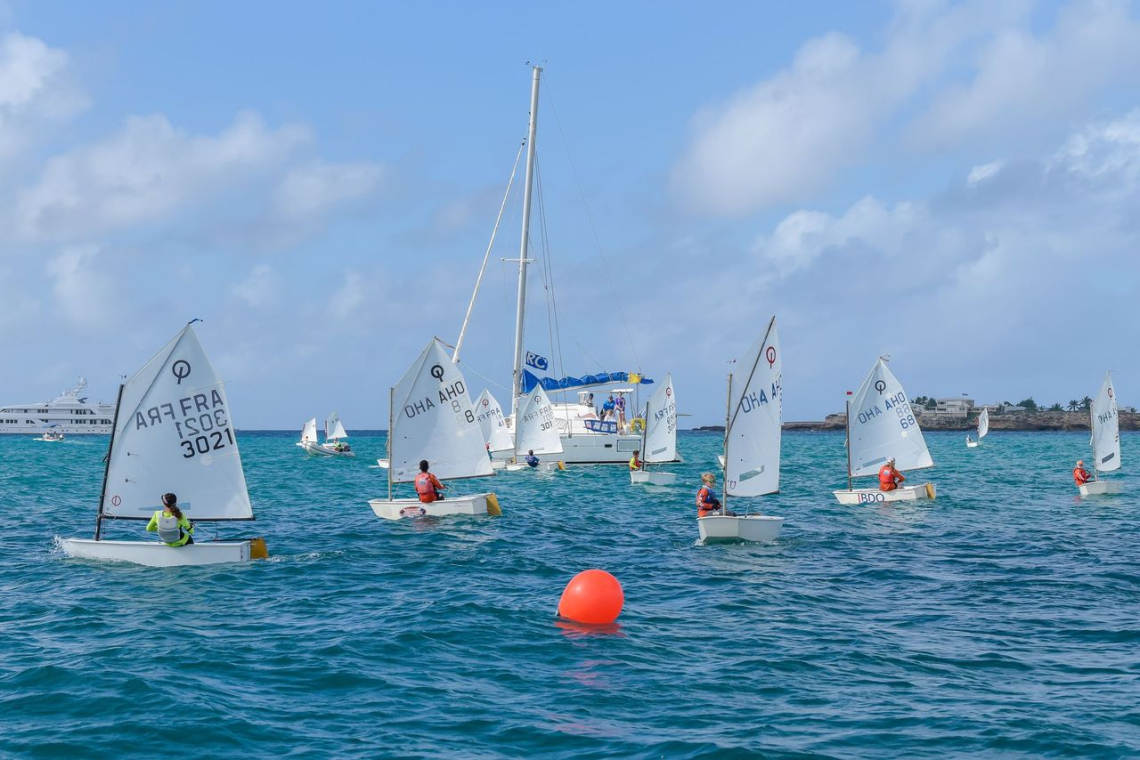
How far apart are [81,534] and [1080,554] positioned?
28129mm

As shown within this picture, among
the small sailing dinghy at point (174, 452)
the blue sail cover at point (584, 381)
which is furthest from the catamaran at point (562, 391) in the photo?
the small sailing dinghy at point (174, 452)

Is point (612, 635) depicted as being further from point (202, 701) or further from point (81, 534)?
point (81, 534)

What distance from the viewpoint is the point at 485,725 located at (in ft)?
41.8

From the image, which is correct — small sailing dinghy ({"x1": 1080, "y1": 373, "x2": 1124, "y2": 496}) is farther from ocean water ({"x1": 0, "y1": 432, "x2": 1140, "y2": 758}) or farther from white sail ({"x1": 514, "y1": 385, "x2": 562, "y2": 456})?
white sail ({"x1": 514, "y1": 385, "x2": 562, "y2": 456})

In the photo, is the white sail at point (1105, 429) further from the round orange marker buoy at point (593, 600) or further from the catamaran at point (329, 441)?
the catamaran at point (329, 441)

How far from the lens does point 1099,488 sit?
4572cm

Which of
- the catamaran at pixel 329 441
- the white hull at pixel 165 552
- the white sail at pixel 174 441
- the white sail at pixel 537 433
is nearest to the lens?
the white hull at pixel 165 552

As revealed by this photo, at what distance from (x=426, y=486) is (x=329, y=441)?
88.6 m

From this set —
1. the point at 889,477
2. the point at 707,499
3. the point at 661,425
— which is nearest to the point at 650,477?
the point at 661,425

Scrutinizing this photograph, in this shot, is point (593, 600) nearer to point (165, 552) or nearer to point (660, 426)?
point (165, 552)

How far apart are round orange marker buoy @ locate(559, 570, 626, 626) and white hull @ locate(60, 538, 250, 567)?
9.54 meters

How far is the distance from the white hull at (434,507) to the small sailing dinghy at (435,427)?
0.08 meters

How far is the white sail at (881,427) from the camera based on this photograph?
40.8 meters

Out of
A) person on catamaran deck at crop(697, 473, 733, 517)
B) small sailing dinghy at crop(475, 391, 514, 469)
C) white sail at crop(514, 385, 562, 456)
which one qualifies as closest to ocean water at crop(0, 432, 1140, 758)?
person on catamaran deck at crop(697, 473, 733, 517)
